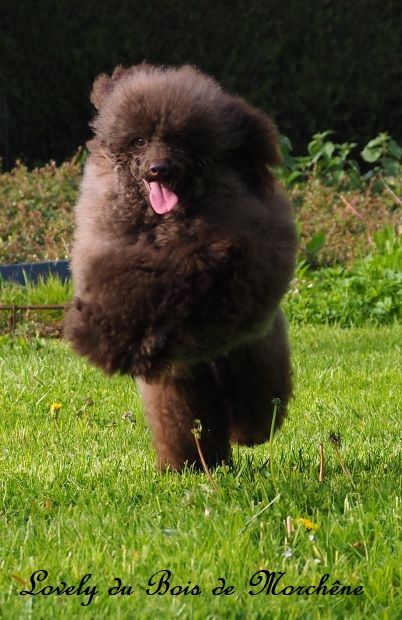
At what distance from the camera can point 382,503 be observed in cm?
373

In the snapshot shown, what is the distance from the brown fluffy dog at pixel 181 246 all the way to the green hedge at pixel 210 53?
8.89 m

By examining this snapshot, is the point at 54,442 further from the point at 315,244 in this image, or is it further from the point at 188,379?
the point at 315,244

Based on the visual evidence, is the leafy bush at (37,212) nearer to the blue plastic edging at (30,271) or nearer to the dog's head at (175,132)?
the blue plastic edging at (30,271)

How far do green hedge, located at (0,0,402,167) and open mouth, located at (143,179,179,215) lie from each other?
918cm

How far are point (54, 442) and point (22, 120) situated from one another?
27.5 feet

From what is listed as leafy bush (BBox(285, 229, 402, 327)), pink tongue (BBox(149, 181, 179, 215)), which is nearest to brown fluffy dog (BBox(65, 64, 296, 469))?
pink tongue (BBox(149, 181, 179, 215))

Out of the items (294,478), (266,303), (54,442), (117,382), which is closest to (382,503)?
(294,478)

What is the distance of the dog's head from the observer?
11.9ft

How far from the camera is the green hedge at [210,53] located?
12.7m

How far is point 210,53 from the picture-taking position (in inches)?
505

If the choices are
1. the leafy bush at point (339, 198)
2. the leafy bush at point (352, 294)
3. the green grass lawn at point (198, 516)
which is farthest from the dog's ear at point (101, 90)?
the leafy bush at point (339, 198)

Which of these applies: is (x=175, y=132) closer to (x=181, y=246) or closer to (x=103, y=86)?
(x=181, y=246)

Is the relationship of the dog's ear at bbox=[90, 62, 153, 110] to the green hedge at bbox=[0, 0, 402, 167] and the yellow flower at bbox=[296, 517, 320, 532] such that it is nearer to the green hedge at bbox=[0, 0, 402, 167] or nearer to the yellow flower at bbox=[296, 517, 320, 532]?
the yellow flower at bbox=[296, 517, 320, 532]

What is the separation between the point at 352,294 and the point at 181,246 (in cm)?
521
